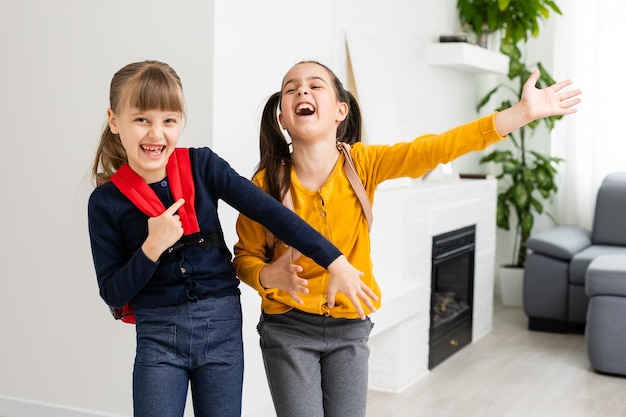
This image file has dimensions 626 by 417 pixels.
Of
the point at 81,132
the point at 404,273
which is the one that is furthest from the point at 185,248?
the point at 404,273

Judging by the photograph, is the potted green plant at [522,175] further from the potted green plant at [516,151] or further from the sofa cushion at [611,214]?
the sofa cushion at [611,214]

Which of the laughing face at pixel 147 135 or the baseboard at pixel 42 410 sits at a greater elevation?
the laughing face at pixel 147 135

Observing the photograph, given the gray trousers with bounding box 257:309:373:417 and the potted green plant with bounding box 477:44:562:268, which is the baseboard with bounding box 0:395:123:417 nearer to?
the gray trousers with bounding box 257:309:373:417

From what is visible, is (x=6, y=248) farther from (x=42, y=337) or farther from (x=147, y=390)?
(x=147, y=390)

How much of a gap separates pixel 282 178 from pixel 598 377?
8.72ft

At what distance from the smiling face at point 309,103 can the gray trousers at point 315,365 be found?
16.6 inches

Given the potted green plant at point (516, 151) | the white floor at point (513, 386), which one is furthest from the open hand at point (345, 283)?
the potted green plant at point (516, 151)

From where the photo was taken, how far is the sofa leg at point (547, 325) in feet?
16.6

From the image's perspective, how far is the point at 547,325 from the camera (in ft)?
16.8

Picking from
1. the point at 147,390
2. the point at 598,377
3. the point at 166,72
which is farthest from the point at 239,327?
the point at 598,377

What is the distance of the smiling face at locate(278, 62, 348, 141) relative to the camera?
2.04 m

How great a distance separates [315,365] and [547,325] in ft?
11.1

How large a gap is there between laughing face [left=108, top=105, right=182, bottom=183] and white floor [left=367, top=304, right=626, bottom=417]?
2.02m

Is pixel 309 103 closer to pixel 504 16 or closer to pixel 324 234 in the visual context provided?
pixel 324 234
